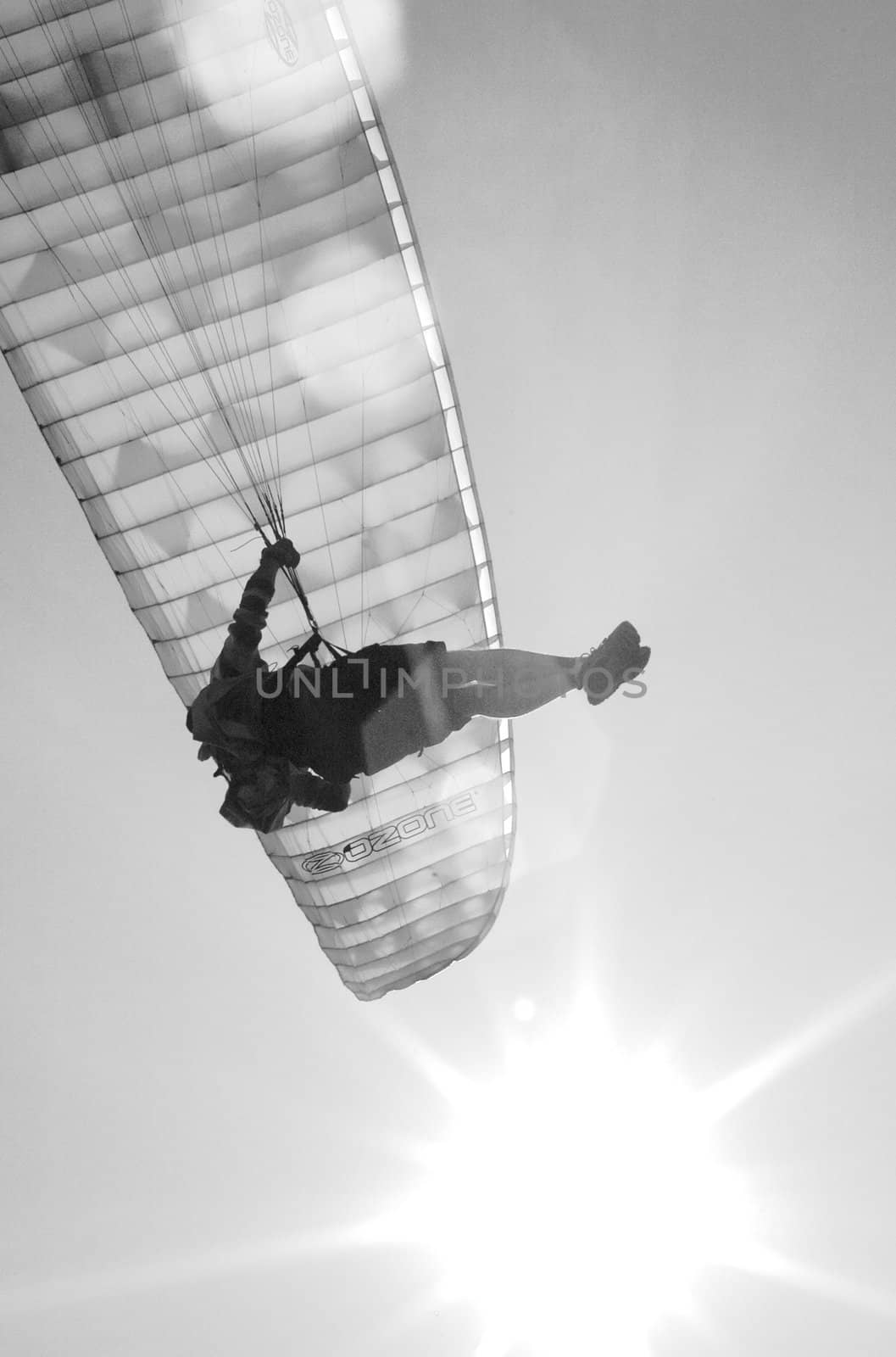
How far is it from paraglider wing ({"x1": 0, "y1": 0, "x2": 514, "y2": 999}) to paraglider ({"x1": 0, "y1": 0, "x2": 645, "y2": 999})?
0.01m

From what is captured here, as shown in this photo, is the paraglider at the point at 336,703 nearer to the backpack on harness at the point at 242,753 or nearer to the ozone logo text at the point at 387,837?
the backpack on harness at the point at 242,753

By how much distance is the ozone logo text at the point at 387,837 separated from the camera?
9477 millimetres

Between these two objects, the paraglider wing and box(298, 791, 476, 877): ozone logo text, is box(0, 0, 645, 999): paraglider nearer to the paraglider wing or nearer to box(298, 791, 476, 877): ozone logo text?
the paraglider wing

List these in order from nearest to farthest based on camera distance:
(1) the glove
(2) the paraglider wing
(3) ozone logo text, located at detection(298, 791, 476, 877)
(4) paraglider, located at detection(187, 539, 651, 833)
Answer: (4) paraglider, located at detection(187, 539, 651, 833)
(1) the glove
(2) the paraglider wing
(3) ozone logo text, located at detection(298, 791, 476, 877)

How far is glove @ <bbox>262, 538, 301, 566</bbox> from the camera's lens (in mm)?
7309

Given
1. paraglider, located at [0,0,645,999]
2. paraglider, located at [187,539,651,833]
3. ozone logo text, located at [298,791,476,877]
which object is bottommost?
paraglider, located at [187,539,651,833]

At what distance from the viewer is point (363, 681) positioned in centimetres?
710

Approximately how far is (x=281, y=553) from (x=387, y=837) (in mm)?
2877

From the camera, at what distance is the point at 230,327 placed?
8570 millimetres

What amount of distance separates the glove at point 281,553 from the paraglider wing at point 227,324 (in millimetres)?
1076

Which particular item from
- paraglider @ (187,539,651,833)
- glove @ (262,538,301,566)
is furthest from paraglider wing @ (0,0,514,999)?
paraglider @ (187,539,651,833)

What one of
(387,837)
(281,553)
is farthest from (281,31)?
(387,837)

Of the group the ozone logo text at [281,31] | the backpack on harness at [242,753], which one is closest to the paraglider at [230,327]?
the ozone logo text at [281,31]

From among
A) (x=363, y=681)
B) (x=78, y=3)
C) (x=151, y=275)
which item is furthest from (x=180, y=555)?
(x=78, y=3)
